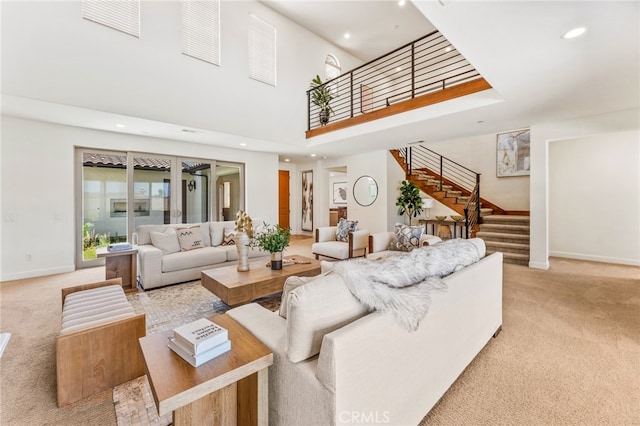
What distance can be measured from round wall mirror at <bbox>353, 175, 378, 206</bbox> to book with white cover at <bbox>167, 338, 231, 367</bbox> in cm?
620

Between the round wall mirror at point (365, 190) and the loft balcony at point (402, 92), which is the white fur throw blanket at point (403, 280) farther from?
the round wall mirror at point (365, 190)

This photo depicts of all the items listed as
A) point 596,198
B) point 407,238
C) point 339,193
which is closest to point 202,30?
point 407,238

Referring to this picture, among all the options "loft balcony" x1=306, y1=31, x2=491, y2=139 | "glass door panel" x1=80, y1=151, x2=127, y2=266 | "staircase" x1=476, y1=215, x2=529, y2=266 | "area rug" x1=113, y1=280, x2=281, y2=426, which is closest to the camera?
"area rug" x1=113, y1=280, x2=281, y2=426

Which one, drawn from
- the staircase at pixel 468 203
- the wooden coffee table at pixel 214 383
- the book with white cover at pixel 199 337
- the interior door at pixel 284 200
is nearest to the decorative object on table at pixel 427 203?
the staircase at pixel 468 203

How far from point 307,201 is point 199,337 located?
8199 mm

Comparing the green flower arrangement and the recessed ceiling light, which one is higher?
the recessed ceiling light

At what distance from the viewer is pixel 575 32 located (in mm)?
2188

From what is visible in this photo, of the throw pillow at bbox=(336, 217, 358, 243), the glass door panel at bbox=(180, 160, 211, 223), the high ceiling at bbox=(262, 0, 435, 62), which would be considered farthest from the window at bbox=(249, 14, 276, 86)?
the throw pillow at bbox=(336, 217, 358, 243)

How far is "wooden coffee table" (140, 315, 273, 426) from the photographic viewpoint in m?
0.98

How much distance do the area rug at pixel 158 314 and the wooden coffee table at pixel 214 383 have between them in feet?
2.06

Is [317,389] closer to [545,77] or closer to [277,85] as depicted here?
[545,77]

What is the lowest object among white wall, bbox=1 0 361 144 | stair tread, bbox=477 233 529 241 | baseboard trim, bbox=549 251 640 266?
baseboard trim, bbox=549 251 640 266

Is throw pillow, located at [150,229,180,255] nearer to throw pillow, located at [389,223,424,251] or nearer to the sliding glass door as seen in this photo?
the sliding glass door

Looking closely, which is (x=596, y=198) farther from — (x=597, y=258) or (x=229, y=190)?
(x=229, y=190)
